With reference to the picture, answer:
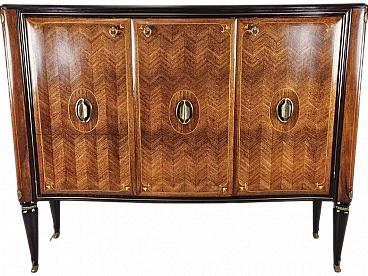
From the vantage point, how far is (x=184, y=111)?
1952 millimetres

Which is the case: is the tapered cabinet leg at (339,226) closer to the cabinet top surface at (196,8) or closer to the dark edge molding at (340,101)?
the dark edge molding at (340,101)

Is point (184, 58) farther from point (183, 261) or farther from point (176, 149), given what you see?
point (183, 261)

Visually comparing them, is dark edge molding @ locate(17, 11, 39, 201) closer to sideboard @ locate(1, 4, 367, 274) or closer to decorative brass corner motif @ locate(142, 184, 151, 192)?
sideboard @ locate(1, 4, 367, 274)

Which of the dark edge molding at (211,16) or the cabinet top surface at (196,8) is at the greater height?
the cabinet top surface at (196,8)

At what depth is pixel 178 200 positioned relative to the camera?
204cm

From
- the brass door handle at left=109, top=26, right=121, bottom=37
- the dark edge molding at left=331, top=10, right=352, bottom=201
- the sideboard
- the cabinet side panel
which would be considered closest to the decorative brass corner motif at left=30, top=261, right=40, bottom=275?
the sideboard

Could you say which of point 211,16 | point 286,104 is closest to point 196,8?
point 211,16

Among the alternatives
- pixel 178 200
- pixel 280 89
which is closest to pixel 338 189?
pixel 280 89

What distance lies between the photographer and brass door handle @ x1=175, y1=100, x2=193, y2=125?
1947 millimetres

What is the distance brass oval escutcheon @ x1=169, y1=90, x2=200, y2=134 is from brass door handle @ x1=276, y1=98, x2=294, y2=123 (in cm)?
30

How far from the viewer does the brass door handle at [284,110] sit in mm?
1946

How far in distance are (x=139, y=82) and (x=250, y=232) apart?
40.9 inches

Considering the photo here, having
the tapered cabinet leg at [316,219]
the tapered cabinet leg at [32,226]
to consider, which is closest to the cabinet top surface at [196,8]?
the tapered cabinet leg at [32,226]

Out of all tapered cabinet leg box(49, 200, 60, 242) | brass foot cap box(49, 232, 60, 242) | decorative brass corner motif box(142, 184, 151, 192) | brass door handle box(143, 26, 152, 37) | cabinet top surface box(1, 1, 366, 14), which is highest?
cabinet top surface box(1, 1, 366, 14)
